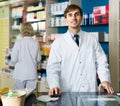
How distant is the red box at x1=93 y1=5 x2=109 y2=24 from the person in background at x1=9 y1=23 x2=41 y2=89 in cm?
113

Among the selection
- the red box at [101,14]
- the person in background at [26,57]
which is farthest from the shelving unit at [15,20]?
the red box at [101,14]

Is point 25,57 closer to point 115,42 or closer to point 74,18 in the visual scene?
point 115,42

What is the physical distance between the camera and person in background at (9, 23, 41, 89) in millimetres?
4504

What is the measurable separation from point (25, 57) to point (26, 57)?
17 mm

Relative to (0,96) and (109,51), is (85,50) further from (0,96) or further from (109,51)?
(109,51)

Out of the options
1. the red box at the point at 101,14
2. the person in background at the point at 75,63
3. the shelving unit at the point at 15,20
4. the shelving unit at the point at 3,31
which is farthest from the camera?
the shelving unit at the point at 3,31

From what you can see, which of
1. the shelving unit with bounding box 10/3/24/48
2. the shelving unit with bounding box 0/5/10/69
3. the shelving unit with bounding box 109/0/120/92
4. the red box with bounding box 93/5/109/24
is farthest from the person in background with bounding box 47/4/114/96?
the shelving unit with bounding box 0/5/10/69

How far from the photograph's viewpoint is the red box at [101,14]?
15.1 ft

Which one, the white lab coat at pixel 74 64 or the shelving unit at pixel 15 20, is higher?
the shelving unit at pixel 15 20

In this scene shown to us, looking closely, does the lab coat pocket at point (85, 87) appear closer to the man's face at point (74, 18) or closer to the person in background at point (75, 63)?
the person in background at point (75, 63)

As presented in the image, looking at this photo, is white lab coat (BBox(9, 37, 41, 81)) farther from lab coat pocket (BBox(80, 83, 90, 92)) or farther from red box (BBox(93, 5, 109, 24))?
lab coat pocket (BBox(80, 83, 90, 92))

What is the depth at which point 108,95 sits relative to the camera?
2137mm

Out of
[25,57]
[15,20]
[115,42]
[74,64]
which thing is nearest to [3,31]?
[15,20]

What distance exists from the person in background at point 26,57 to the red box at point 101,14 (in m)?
1.13
